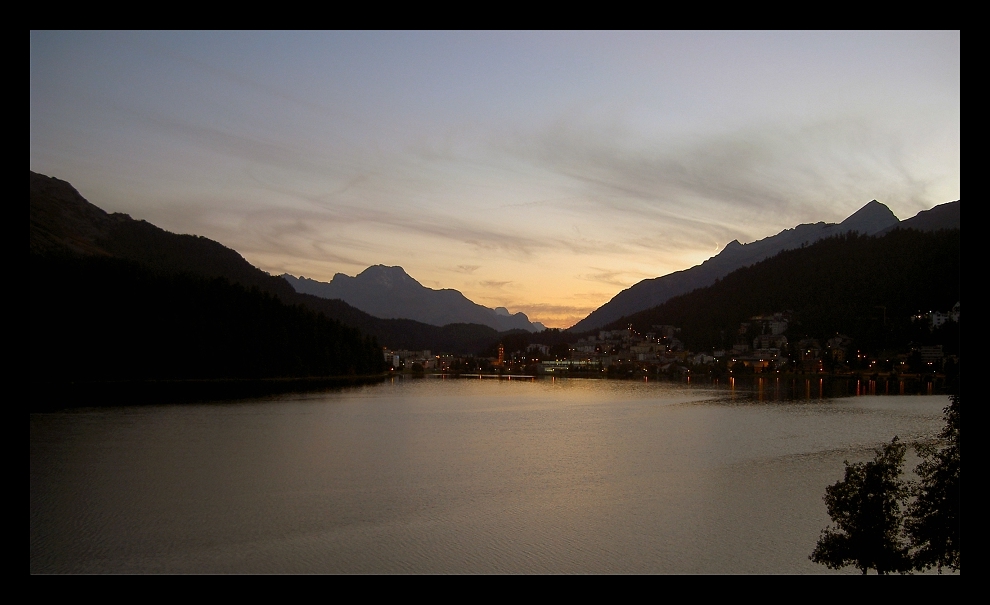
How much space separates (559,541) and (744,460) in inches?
265

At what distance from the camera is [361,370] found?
44.9 metres

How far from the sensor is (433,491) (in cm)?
1057

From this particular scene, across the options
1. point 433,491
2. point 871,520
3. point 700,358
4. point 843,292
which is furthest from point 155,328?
point 843,292

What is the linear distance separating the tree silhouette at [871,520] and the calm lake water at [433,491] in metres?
1.86

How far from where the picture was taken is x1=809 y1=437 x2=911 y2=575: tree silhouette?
5246 mm

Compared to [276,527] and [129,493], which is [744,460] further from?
[129,493]

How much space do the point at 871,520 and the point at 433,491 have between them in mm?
6584

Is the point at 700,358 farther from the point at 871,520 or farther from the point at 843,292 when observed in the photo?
the point at 871,520

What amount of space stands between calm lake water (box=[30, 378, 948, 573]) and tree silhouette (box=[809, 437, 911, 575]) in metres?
1.86

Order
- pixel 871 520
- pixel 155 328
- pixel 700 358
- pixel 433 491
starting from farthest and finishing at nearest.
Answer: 1. pixel 700 358
2. pixel 155 328
3. pixel 433 491
4. pixel 871 520

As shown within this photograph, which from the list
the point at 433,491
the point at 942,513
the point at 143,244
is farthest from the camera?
the point at 143,244
